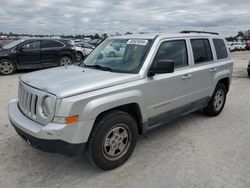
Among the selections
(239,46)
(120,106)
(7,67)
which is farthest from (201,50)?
(239,46)

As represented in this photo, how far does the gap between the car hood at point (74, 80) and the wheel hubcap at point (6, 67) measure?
8.57 m

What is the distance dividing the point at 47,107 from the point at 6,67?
961cm

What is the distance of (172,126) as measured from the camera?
5086mm

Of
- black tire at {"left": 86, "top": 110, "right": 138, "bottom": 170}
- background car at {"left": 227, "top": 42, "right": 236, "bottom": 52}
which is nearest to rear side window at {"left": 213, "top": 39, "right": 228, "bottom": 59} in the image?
black tire at {"left": 86, "top": 110, "right": 138, "bottom": 170}

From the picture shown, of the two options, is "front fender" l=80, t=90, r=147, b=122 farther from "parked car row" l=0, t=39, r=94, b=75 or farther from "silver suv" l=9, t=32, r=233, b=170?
"parked car row" l=0, t=39, r=94, b=75

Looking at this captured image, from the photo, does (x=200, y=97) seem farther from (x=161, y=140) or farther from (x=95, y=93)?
(x=95, y=93)

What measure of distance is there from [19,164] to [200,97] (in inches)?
134

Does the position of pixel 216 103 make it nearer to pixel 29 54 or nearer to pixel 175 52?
pixel 175 52

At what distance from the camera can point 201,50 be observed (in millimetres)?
4977

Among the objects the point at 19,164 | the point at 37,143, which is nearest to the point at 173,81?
the point at 37,143

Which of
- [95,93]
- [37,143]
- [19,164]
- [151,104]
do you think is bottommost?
[19,164]

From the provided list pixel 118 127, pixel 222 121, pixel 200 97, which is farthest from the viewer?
pixel 222 121

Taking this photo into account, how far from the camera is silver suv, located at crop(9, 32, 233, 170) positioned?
2957mm

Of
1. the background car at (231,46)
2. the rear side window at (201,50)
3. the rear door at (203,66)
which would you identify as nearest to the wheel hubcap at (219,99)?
the rear door at (203,66)
